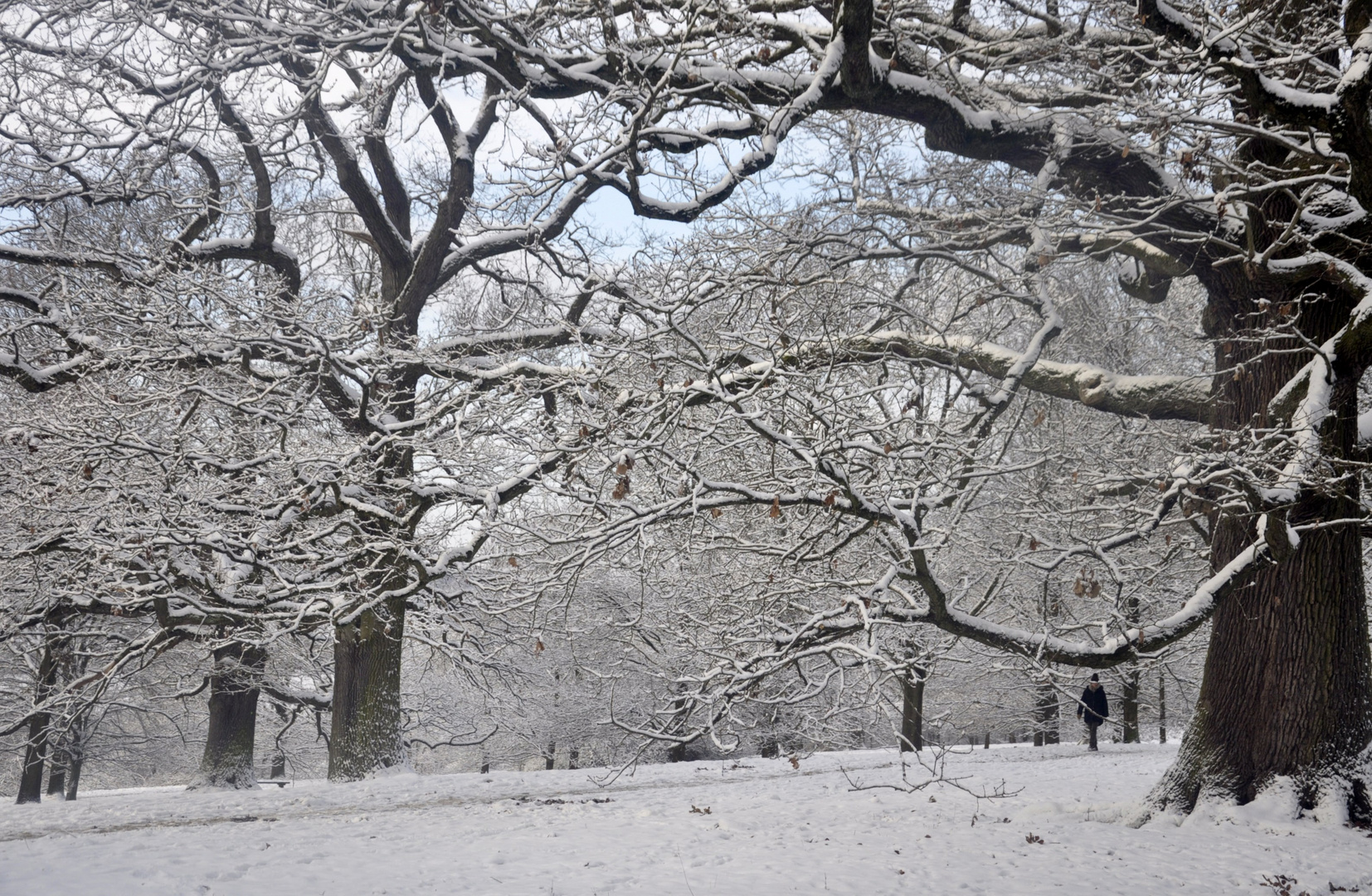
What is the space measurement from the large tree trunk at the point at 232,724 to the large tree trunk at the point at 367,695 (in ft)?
10.6

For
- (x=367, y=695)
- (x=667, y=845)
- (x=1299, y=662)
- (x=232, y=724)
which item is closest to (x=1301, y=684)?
(x=1299, y=662)

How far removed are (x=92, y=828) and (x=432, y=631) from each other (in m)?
4.49

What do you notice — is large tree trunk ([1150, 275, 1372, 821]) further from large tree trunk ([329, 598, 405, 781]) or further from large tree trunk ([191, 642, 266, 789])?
large tree trunk ([191, 642, 266, 789])

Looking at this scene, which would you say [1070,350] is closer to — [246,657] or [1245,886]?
[1245,886]

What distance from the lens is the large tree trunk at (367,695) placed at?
11.9m

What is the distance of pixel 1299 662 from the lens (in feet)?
23.8

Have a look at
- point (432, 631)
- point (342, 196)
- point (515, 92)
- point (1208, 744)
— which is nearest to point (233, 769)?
point (432, 631)

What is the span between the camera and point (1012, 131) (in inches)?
296

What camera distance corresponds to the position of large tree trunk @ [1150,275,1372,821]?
717 cm

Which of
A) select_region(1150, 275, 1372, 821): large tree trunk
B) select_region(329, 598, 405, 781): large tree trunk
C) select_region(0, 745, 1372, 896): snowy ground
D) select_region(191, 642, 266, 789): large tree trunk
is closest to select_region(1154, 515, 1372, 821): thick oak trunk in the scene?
select_region(1150, 275, 1372, 821): large tree trunk

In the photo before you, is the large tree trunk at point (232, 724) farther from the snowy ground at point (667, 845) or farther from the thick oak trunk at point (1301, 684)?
the thick oak trunk at point (1301, 684)

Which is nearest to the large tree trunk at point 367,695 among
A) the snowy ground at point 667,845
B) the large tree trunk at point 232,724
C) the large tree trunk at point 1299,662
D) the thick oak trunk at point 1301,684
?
the snowy ground at point 667,845

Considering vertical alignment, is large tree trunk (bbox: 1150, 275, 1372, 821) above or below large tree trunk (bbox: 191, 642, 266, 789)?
above

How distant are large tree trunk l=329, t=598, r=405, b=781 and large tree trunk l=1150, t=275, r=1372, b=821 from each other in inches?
359
